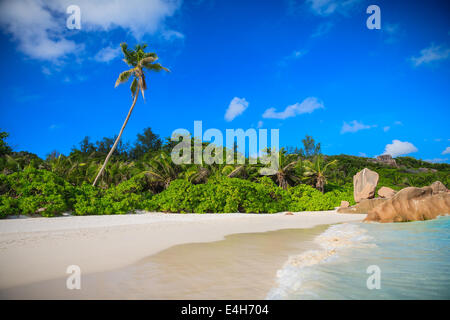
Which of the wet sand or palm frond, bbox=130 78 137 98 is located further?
palm frond, bbox=130 78 137 98

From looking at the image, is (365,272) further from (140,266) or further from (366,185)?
(366,185)

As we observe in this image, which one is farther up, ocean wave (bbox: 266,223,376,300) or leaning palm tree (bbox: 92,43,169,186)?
leaning palm tree (bbox: 92,43,169,186)

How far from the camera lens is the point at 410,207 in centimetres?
1159

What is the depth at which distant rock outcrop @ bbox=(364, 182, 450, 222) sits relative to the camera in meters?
11.2

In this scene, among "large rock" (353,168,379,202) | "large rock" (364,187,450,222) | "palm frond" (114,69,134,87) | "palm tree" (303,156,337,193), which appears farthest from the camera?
"palm tree" (303,156,337,193)

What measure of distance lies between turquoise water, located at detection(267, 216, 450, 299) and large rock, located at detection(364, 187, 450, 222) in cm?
535

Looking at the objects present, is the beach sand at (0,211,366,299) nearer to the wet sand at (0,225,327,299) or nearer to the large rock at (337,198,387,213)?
the wet sand at (0,225,327,299)

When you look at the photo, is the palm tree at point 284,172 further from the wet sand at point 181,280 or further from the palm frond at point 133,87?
the wet sand at point 181,280

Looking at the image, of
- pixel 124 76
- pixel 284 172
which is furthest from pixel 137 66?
pixel 284 172

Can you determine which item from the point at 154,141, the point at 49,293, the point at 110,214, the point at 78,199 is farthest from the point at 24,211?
the point at 154,141

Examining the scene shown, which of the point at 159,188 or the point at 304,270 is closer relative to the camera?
the point at 304,270

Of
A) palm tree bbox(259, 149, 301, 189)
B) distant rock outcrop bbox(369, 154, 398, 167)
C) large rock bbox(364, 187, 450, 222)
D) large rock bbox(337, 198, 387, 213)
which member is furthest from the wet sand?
distant rock outcrop bbox(369, 154, 398, 167)

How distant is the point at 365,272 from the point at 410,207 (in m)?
9.98
